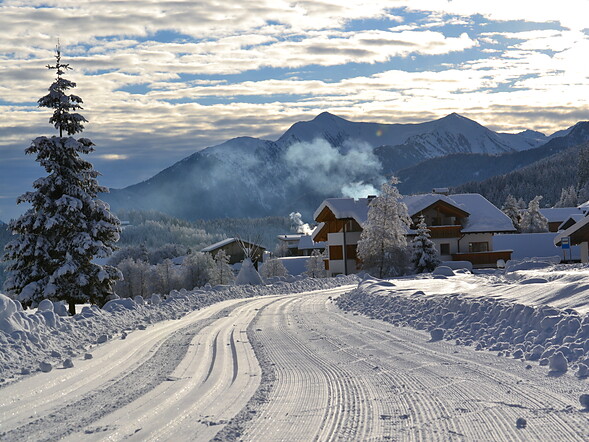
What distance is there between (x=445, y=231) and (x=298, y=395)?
57855mm

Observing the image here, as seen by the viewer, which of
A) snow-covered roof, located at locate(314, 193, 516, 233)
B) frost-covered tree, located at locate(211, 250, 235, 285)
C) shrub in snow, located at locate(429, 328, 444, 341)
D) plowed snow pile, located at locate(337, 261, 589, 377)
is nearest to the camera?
plowed snow pile, located at locate(337, 261, 589, 377)

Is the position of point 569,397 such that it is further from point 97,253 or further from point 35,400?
point 97,253

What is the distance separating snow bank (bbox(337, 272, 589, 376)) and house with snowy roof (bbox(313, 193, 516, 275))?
45.7 metres

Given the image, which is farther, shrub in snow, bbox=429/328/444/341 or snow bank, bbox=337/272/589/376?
shrub in snow, bbox=429/328/444/341

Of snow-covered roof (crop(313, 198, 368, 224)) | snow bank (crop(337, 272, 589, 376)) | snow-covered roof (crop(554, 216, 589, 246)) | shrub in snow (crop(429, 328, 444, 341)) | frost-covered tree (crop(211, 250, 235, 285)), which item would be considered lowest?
frost-covered tree (crop(211, 250, 235, 285))

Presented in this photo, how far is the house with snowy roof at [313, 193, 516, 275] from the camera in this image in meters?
64.1

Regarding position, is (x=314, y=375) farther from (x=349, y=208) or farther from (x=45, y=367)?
(x=349, y=208)

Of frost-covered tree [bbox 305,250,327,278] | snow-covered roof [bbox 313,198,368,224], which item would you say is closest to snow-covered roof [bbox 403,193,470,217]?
snow-covered roof [bbox 313,198,368,224]

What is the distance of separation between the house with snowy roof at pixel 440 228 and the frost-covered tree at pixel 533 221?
3080 cm

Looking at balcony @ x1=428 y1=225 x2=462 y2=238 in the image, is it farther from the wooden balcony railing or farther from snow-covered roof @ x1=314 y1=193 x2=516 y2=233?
the wooden balcony railing

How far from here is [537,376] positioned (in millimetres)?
9000

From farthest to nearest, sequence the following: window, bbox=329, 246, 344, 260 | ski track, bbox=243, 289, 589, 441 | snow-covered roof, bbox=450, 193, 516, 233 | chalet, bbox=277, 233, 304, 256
A: 1. chalet, bbox=277, 233, 304, 256
2. window, bbox=329, 246, 344, 260
3. snow-covered roof, bbox=450, 193, 516, 233
4. ski track, bbox=243, 289, 589, 441

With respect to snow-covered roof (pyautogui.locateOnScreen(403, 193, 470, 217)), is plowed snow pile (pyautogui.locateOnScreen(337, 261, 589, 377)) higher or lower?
lower

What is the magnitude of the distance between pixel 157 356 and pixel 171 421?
16.9ft
